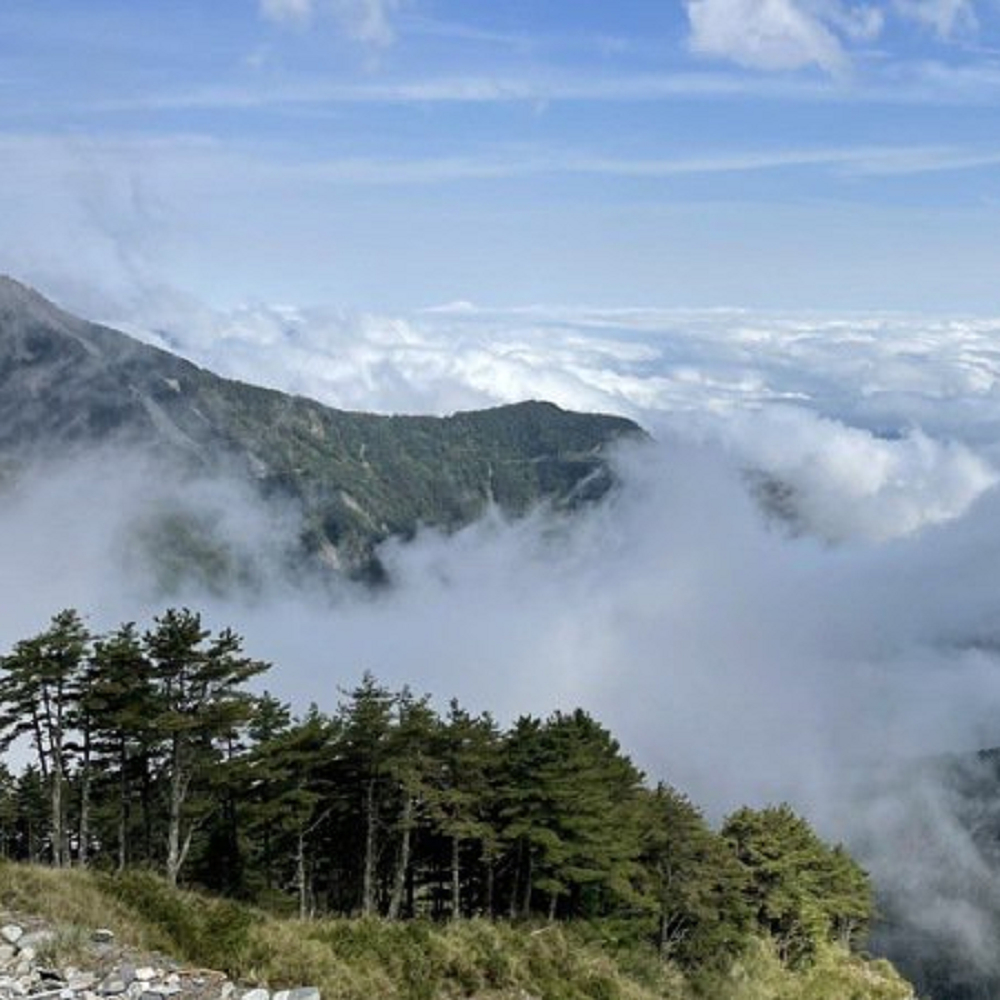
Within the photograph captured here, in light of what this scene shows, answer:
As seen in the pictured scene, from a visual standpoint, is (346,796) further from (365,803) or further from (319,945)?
(319,945)

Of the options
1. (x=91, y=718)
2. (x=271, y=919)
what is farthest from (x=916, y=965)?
(x=271, y=919)

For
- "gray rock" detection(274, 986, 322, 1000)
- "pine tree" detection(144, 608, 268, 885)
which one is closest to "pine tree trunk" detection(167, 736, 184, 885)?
"pine tree" detection(144, 608, 268, 885)

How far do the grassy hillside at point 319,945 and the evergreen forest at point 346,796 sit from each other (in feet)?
52.0

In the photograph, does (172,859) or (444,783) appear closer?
(172,859)

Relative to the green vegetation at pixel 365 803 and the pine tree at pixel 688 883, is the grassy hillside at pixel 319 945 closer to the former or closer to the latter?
the green vegetation at pixel 365 803

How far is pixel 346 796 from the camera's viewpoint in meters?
56.9

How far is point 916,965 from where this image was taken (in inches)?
7264

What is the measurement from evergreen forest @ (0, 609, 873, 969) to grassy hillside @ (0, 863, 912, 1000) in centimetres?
1585

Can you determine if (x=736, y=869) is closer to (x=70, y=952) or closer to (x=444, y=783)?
(x=444, y=783)

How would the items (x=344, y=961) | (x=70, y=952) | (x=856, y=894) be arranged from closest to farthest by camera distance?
(x=70, y=952) → (x=344, y=961) → (x=856, y=894)

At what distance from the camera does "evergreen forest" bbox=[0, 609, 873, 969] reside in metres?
51.7

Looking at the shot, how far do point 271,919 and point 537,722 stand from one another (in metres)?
36.8

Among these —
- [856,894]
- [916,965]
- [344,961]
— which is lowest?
[916,965]

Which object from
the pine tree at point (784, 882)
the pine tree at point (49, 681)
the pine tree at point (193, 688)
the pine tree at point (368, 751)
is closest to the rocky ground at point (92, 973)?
the pine tree at point (193, 688)
